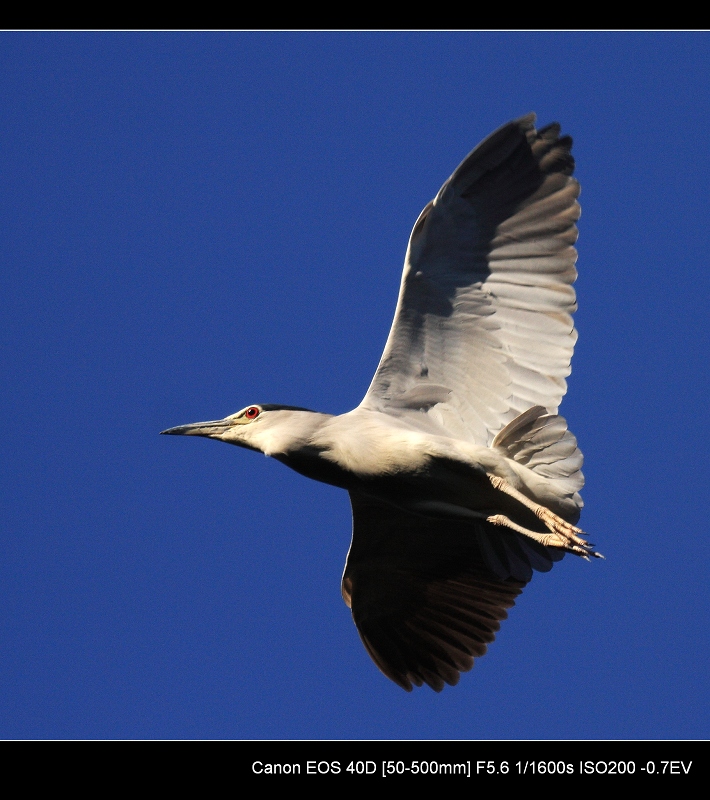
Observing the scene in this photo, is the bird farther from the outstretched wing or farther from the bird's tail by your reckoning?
the outstretched wing

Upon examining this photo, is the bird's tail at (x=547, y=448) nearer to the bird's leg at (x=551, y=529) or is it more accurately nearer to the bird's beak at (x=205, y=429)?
the bird's leg at (x=551, y=529)

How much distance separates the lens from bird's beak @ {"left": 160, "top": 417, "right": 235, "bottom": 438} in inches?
383

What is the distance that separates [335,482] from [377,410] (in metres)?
0.74

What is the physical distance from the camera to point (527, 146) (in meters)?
9.34

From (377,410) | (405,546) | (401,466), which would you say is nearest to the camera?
(401,466)

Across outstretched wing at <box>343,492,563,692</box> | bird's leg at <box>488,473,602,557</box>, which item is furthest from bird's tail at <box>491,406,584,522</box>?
outstretched wing at <box>343,492,563,692</box>

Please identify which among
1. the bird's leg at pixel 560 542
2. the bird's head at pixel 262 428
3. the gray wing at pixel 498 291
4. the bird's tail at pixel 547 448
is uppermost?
the gray wing at pixel 498 291

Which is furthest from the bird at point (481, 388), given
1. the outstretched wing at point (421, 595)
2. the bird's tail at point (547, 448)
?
the outstretched wing at point (421, 595)

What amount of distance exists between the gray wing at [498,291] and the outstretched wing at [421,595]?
145 centimetres

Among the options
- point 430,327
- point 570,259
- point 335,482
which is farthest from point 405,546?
point 570,259

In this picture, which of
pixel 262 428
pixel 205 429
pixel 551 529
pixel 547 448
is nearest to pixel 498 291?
pixel 547 448

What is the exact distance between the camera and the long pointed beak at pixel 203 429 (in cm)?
973

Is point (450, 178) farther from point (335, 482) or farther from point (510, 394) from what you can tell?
point (335, 482)

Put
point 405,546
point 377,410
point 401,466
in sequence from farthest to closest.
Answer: point 405,546 → point 377,410 → point 401,466
